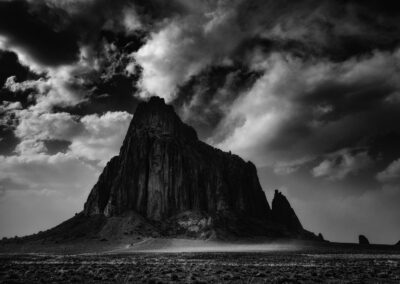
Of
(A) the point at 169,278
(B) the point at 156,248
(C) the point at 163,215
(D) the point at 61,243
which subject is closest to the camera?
(A) the point at 169,278

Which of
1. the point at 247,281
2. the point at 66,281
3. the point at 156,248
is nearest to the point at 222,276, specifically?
the point at 247,281

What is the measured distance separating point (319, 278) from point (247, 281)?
721cm

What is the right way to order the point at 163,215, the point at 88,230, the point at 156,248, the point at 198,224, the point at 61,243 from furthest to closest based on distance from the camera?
the point at 163,215 < the point at 198,224 < the point at 88,230 < the point at 61,243 < the point at 156,248

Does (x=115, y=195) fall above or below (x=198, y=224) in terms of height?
above

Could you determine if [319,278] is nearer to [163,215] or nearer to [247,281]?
[247,281]

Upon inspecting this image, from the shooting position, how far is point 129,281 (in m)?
30.7

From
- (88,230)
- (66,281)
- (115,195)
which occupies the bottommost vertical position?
(66,281)

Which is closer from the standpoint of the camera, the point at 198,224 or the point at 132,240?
the point at 132,240

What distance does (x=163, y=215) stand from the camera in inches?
7756

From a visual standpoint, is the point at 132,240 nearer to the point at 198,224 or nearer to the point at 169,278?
the point at 198,224

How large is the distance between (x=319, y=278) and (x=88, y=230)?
518 feet

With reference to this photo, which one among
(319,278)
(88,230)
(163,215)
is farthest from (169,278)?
(163,215)

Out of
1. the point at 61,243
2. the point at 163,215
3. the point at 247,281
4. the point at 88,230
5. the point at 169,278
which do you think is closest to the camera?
the point at 247,281

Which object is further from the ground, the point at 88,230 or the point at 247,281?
the point at 88,230
